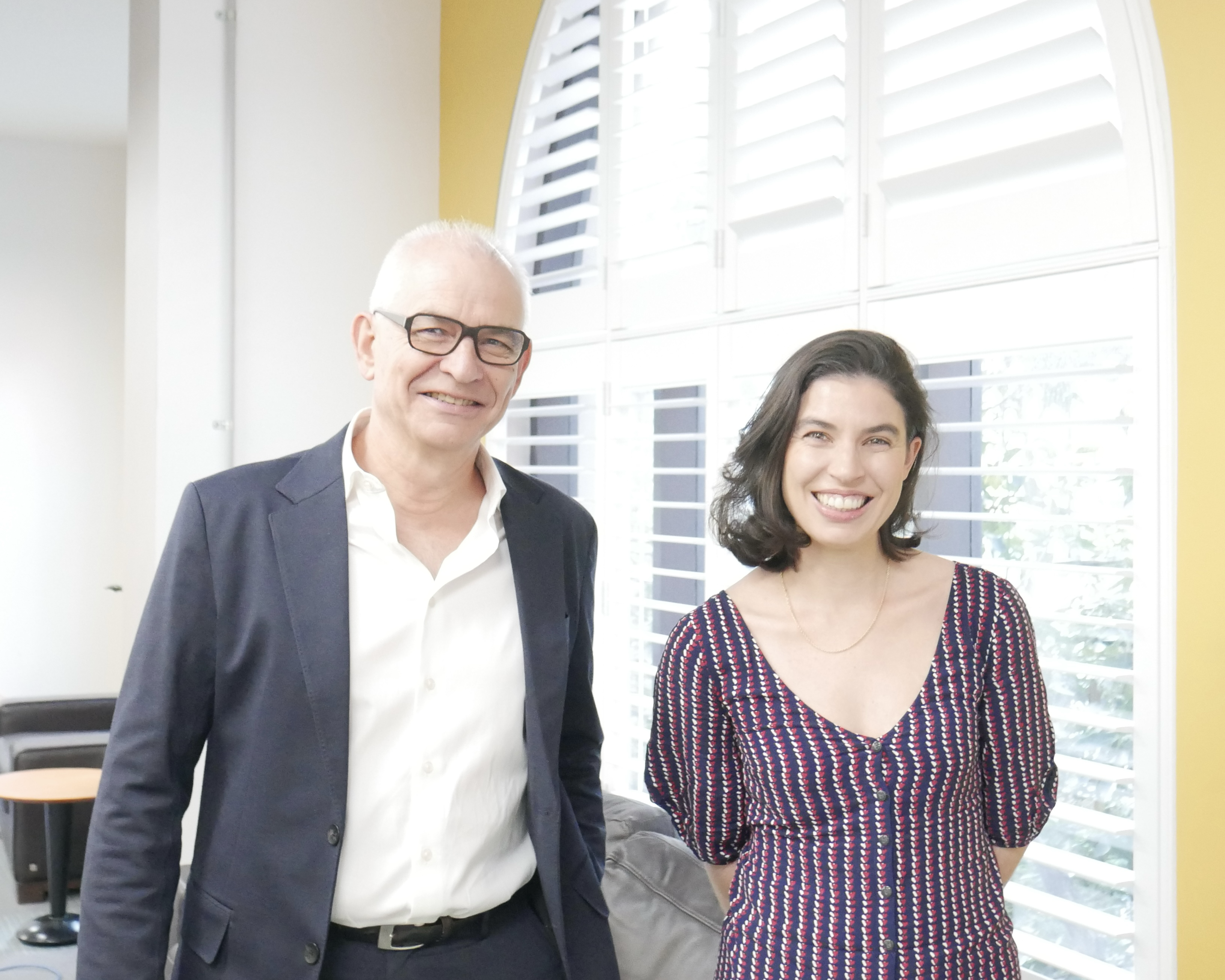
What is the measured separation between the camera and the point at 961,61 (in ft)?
7.25

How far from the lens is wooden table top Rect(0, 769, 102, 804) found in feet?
12.7

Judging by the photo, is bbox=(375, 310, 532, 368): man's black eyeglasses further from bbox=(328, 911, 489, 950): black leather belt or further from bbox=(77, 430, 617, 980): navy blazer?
bbox=(328, 911, 489, 950): black leather belt

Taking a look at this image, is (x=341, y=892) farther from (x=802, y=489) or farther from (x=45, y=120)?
(x=45, y=120)

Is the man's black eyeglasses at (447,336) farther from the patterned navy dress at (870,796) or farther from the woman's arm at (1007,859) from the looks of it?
the woman's arm at (1007,859)

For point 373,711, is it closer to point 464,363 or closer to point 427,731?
point 427,731

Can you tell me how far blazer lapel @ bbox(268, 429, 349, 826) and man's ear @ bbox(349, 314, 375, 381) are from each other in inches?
5.4

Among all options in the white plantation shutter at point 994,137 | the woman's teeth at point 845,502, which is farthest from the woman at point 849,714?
the white plantation shutter at point 994,137

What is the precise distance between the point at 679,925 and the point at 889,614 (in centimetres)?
89

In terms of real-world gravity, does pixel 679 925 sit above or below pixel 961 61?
below

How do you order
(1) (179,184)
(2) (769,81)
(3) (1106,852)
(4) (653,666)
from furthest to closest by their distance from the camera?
1. (1) (179,184)
2. (4) (653,666)
3. (2) (769,81)
4. (3) (1106,852)

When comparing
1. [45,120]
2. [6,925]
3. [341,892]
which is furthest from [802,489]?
[45,120]

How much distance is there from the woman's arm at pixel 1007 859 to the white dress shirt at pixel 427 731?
667 millimetres

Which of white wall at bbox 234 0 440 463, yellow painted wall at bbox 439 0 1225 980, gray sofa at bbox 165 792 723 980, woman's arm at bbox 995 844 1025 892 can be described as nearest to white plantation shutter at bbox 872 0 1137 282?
yellow painted wall at bbox 439 0 1225 980

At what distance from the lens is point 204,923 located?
1360 millimetres
